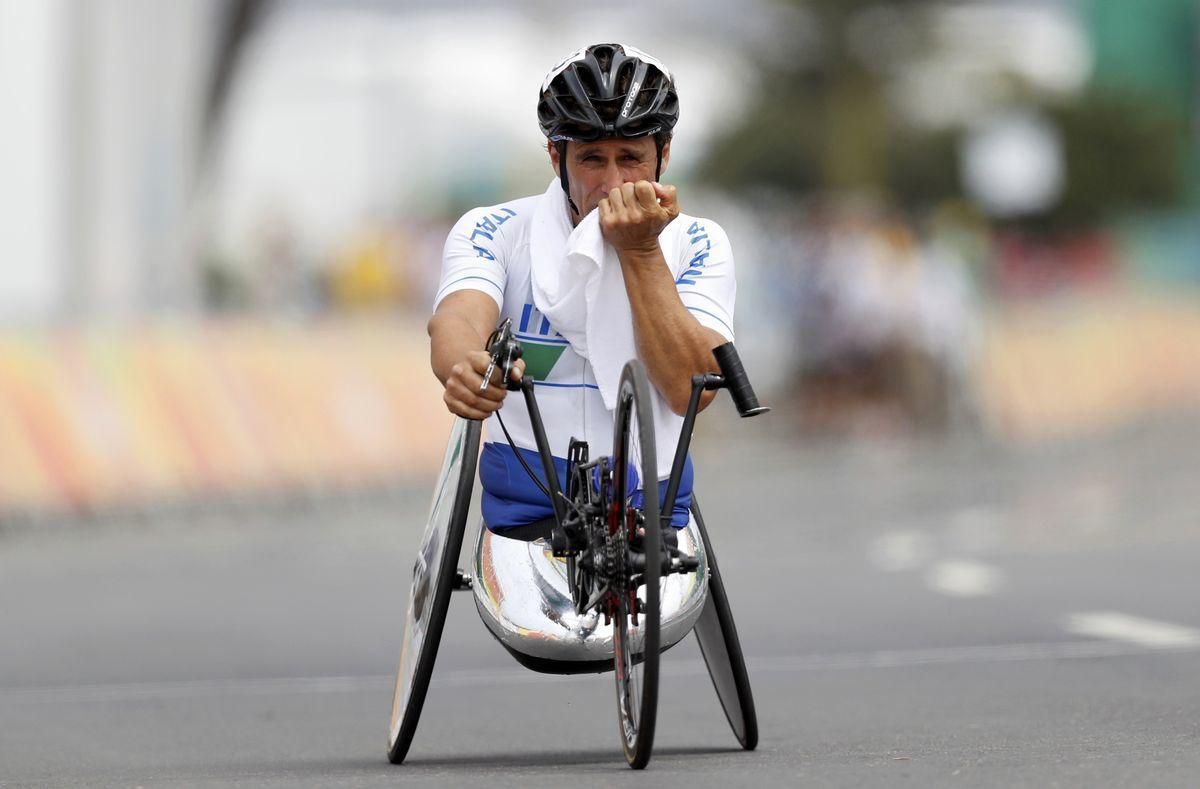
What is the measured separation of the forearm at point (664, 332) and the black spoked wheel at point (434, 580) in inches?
20.9

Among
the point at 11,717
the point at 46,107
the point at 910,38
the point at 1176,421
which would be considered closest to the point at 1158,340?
the point at 1176,421

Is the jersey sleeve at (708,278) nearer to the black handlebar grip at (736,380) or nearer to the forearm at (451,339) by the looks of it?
the black handlebar grip at (736,380)

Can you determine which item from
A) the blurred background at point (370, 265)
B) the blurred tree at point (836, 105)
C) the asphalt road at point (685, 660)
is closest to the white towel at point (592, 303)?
the asphalt road at point (685, 660)

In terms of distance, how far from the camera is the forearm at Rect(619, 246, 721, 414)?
6523 mm

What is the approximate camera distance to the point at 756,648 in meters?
10.6

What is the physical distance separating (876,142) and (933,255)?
41.1 meters

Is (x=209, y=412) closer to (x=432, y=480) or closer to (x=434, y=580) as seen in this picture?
(x=432, y=480)

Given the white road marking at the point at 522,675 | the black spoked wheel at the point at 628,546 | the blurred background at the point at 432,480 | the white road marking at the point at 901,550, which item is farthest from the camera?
the white road marking at the point at 901,550

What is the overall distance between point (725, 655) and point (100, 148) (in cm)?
1669

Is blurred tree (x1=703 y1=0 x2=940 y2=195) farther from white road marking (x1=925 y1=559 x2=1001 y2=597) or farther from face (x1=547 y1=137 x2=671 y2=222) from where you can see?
face (x1=547 y1=137 x2=671 y2=222)

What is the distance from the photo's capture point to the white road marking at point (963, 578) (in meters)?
12.8

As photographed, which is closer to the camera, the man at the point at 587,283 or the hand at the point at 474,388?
the hand at the point at 474,388

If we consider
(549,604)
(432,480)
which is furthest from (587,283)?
(432,480)

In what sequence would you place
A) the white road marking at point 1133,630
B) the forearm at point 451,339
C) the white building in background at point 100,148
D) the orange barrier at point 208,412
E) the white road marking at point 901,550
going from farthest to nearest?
the white building in background at point 100,148
the orange barrier at point 208,412
the white road marking at point 901,550
the white road marking at point 1133,630
the forearm at point 451,339
